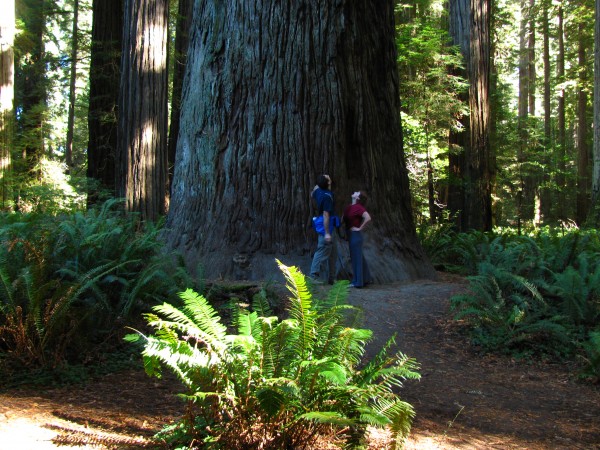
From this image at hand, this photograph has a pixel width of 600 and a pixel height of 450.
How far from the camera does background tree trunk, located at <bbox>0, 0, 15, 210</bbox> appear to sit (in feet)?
44.8

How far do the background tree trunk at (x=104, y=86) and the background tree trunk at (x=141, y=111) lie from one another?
2.28 meters

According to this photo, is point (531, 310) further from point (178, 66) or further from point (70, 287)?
point (178, 66)

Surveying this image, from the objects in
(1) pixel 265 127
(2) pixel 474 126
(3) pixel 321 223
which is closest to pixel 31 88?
(2) pixel 474 126

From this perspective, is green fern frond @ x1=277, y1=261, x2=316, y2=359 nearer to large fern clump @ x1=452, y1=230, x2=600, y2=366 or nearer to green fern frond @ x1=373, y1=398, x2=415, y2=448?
green fern frond @ x1=373, y1=398, x2=415, y2=448

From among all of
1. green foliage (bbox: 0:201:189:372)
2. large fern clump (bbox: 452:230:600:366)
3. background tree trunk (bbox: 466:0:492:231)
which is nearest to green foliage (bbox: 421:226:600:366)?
large fern clump (bbox: 452:230:600:366)

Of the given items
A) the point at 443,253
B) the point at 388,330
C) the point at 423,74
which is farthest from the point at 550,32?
the point at 388,330

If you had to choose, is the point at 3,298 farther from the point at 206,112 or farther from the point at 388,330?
the point at 206,112

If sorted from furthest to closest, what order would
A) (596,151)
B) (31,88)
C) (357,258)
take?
(31,88) → (596,151) → (357,258)

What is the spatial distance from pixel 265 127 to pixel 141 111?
420 centimetres

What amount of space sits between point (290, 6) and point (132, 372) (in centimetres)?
549

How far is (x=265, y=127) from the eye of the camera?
24.8 feet

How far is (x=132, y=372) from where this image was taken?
14.0ft

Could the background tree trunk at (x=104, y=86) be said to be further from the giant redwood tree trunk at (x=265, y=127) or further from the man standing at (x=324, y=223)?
the man standing at (x=324, y=223)

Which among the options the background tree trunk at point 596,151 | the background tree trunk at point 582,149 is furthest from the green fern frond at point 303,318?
the background tree trunk at point 582,149
